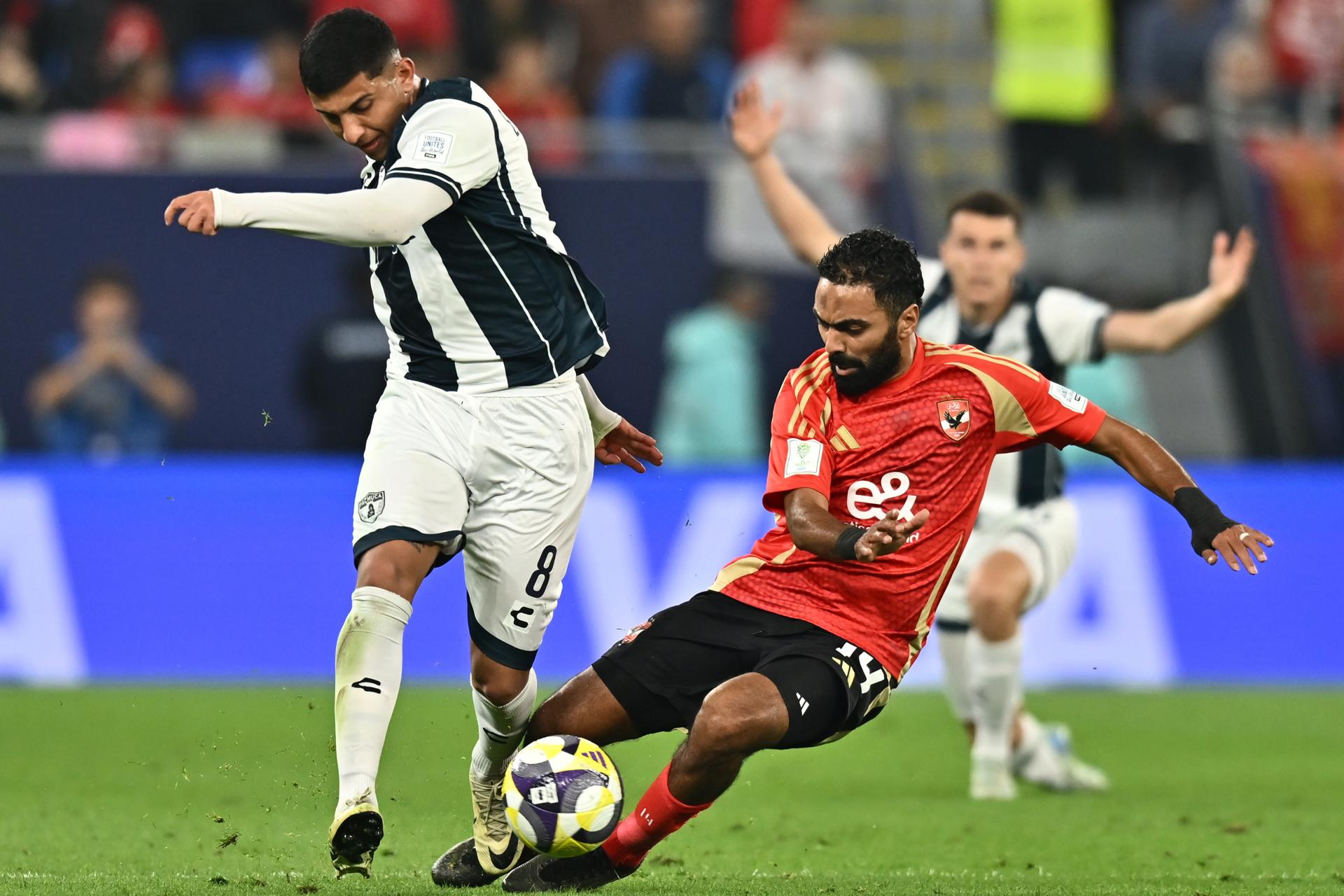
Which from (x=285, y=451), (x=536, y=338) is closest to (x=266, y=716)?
(x=285, y=451)

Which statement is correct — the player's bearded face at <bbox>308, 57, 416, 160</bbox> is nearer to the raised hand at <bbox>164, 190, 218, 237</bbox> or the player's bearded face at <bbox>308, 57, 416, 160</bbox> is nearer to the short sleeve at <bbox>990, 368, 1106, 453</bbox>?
the raised hand at <bbox>164, 190, 218, 237</bbox>

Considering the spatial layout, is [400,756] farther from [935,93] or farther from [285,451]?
[935,93]

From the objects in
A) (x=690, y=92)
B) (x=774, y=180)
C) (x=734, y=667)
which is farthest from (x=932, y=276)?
(x=690, y=92)

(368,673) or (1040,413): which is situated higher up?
(1040,413)

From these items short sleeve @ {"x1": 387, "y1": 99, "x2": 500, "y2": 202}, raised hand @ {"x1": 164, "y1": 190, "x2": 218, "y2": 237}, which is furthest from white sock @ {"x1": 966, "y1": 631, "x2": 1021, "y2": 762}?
raised hand @ {"x1": 164, "y1": 190, "x2": 218, "y2": 237}

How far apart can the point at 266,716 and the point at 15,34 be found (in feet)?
19.8

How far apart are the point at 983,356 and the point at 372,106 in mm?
2001

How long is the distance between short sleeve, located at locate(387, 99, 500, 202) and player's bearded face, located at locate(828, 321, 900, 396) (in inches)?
46.8

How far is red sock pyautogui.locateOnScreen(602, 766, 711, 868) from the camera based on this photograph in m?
5.61

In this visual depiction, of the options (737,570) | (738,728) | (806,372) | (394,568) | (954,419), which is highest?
(806,372)

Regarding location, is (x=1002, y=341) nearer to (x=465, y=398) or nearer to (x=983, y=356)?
A: (x=983, y=356)

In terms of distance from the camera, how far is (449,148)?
5.80 m

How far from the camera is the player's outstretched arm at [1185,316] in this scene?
8148 millimetres

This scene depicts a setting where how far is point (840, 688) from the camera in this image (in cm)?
568
